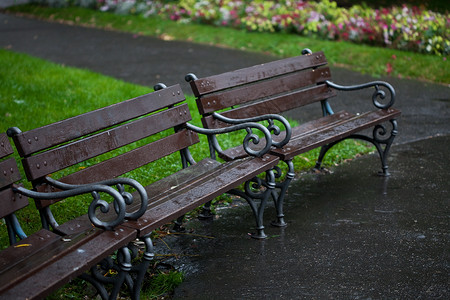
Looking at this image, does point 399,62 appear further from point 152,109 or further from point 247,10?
point 152,109

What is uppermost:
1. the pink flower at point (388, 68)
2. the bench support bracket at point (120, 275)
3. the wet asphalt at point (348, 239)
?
the bench support bracket at point (120, 275)

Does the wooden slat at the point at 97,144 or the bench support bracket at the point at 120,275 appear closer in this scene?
the bench support bracket at the point at 120,275

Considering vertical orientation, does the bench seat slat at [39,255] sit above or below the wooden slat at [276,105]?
below

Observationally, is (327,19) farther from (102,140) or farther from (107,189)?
(107,189)

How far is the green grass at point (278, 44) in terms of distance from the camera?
9867mm

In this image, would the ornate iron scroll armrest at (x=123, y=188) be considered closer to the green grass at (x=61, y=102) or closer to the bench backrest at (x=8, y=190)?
the bench backrest at (x=8, y=190)

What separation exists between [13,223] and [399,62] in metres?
7.76

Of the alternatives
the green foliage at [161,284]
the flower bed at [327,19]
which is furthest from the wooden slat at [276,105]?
the flower bed at [327,19]

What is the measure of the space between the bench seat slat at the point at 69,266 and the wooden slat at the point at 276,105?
5.74ft

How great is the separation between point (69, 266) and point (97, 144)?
1164mm

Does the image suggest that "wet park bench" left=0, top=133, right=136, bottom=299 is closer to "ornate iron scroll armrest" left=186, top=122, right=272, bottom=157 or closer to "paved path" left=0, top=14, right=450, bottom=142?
"ornate iron scroll armrest" left=186, top=122, right=272, bottom=157

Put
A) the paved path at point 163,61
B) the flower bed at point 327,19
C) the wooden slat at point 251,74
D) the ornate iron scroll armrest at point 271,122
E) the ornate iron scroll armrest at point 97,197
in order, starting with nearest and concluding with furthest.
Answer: the ornate iron scroll armrest at point 97,197 < the ornate iron scroll armrest at point 271,122 < the wooden slat at point 251,74 < the paved path at point 163,61 < the flower bed at point 327,19

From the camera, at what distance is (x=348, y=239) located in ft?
14.5

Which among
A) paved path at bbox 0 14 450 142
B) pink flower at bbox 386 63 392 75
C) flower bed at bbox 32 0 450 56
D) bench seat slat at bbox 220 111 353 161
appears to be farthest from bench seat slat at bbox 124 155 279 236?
flower bed at bbox 32 0 450 56
